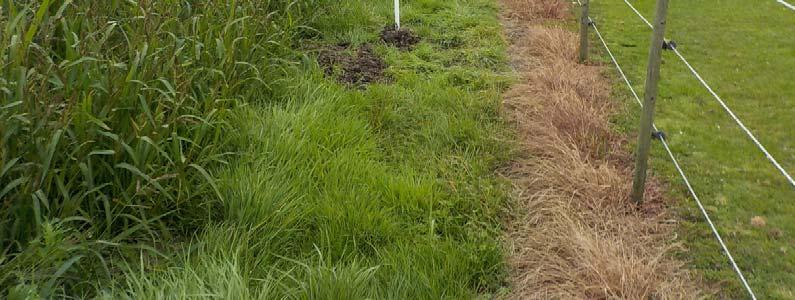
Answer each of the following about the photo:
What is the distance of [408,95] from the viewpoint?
478 centimetres

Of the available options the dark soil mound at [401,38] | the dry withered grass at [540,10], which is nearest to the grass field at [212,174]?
the dark soil mound at [401,38]

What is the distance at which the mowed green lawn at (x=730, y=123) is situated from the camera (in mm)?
3061

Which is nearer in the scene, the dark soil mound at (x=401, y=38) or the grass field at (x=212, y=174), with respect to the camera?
the grass field at (x=212, y=174)

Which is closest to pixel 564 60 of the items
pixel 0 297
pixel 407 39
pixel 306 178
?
pixel 407 39

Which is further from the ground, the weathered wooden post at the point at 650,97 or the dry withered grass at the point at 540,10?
the weathered wooden post at the point at 650,97

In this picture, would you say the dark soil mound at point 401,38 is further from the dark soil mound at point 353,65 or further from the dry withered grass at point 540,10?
the dry withered grass at point 540,10

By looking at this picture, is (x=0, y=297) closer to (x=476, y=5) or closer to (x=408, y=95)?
(x=408, y=95)

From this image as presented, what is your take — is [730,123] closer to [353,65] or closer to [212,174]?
[353,65]

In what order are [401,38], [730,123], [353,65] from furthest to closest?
[401,38] → [353,65] → [730,123]

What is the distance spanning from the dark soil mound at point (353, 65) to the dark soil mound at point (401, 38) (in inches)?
11.8

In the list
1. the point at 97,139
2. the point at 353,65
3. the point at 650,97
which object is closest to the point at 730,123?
the point at 650,97

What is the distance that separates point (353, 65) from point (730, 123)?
8.69ft

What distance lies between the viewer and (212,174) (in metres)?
3.23

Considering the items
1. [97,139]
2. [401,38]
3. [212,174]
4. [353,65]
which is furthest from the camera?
[401,38]
